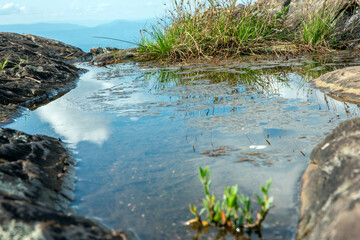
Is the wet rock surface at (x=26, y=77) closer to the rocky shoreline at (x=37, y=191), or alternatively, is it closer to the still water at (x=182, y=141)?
the rocky shoreline at (x=37, y=191)

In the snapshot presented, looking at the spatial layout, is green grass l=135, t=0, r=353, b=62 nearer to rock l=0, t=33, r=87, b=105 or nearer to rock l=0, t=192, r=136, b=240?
rock l=0, t=33, r=87, b=105

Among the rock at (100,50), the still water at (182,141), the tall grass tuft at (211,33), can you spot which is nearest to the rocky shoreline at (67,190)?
the still water at (182,141)

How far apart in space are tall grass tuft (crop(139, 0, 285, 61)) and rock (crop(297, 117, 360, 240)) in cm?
578

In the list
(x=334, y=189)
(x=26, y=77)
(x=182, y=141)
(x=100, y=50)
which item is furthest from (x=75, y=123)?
(x=100, y=50)

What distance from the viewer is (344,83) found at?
3850 millimetres

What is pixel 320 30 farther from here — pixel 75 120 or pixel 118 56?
pixel 75 120

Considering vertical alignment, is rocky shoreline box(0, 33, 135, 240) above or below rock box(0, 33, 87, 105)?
below

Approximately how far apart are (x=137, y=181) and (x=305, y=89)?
9.49 feet

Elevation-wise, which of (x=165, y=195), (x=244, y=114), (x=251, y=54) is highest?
(x=251, y=54)

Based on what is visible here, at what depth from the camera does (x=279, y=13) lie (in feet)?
28.3

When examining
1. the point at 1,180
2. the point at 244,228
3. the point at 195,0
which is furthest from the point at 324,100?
the point at 195,0

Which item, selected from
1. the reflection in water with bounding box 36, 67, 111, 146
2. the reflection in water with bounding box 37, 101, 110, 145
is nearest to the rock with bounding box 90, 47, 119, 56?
the reflection in water with bounding box 36, 67, 111, 146

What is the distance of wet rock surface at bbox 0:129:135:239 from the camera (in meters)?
1.28

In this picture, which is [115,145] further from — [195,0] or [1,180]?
[195,0]
